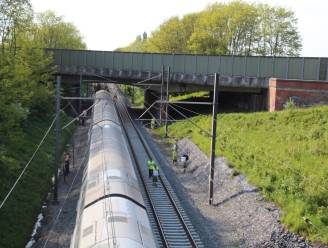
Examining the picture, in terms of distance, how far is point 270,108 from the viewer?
42.7 metres

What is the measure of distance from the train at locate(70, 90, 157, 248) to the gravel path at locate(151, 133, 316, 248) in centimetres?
502

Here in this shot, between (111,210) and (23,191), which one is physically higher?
(111,210)

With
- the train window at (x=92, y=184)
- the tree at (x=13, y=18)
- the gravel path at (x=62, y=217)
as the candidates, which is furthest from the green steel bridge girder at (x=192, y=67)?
the train window at (x=92, y=184)

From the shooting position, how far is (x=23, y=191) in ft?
75.2

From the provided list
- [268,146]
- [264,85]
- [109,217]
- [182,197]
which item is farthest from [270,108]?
[109,217]

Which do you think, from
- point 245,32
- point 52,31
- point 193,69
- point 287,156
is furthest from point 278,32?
point 287,156

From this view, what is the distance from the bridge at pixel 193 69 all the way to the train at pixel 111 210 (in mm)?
25655

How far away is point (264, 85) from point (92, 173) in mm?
30001

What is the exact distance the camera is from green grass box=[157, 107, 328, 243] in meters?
19.4

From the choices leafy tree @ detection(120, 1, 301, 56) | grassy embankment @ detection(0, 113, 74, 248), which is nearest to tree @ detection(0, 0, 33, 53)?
grassy embankment @ detection(0, 113, 74, 248)

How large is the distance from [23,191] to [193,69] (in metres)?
29.9

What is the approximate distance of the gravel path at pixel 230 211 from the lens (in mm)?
19094

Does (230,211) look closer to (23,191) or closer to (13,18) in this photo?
(23,191)

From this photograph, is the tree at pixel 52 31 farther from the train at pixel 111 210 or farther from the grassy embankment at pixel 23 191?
the train at pixel 111 210
